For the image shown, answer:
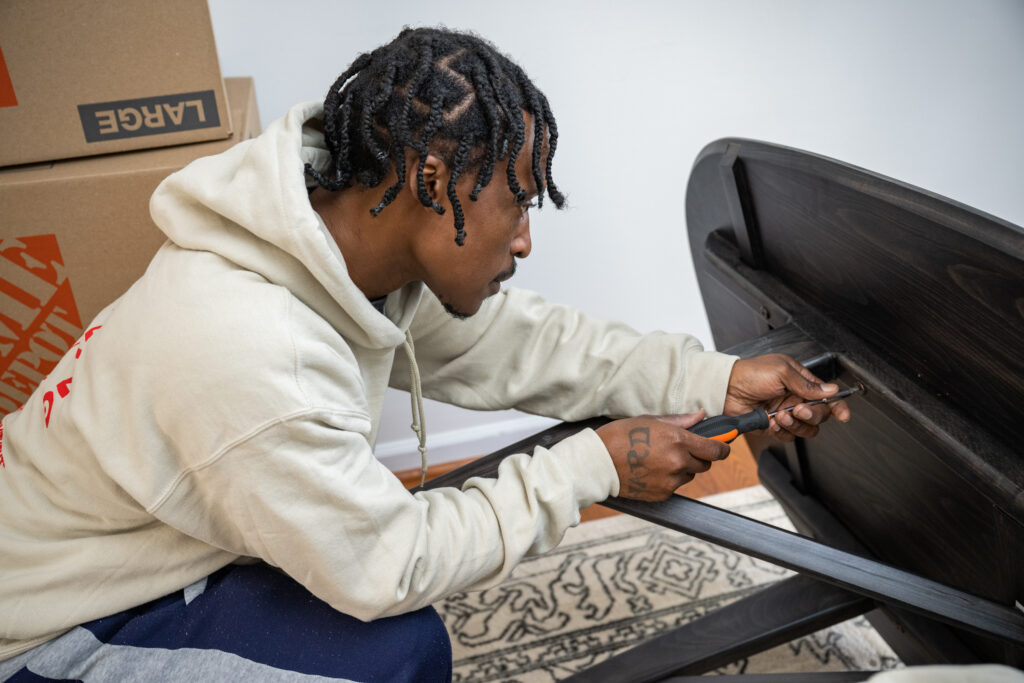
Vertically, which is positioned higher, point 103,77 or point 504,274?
point 103,77

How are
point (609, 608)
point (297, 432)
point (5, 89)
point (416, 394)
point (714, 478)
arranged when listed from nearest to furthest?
point (297, 432)
point (5, 89)
point (416, 394)
point (609, 608)
point (714, 478)

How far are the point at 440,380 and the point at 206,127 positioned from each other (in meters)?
0.46

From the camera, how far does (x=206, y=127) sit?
1125 millimetres

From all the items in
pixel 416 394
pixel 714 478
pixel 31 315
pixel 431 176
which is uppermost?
pixel 431 176

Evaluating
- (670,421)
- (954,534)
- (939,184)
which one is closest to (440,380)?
(670,421)

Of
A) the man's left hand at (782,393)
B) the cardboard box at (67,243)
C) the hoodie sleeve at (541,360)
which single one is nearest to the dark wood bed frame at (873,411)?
the man's left hand at (782,393)

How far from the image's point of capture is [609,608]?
158 cm

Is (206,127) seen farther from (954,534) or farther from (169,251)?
(954,534)

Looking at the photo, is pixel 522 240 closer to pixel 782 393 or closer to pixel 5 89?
pixel 782 393

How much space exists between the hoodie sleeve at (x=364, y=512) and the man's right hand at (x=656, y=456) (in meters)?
0.02

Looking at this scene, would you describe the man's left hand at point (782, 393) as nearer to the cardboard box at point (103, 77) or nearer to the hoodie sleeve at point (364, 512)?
the hoodie sleeve at point (364, 512)

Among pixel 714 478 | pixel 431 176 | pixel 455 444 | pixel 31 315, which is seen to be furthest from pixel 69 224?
pixel 714 478

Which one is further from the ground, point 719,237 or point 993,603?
point 719,237

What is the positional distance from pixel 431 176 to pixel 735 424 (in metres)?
0.43
